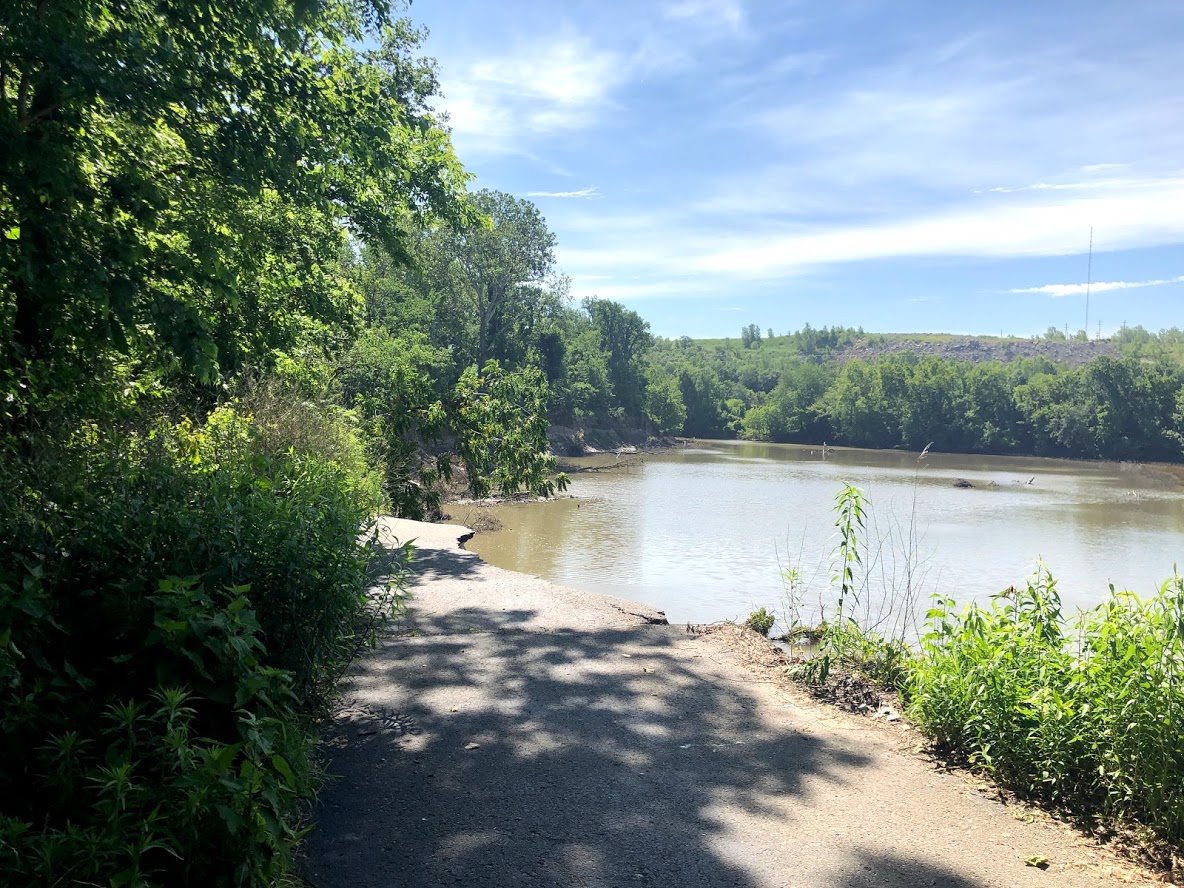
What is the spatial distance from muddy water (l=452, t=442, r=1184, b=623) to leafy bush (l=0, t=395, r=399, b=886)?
493cm

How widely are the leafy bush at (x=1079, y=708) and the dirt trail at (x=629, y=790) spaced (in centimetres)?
31

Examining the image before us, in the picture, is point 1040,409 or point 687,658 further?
point 1040,409

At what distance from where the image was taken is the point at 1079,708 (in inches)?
165

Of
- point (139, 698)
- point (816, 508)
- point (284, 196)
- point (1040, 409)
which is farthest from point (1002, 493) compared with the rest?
point (1040, 409)

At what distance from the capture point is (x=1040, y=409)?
77875 mm

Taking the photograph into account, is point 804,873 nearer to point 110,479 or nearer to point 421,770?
point 421,770

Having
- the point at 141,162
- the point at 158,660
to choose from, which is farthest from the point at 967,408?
the point at 158,660

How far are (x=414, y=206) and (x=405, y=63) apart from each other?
11205 mm

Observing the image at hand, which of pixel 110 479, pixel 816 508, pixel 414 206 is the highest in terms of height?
pixel 414 206

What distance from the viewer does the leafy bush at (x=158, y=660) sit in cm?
231

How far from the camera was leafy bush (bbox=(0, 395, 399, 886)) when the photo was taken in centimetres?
231

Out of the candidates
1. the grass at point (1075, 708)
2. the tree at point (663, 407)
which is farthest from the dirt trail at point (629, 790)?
the tree at point (663, 407)

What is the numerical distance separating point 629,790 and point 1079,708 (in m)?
2.40

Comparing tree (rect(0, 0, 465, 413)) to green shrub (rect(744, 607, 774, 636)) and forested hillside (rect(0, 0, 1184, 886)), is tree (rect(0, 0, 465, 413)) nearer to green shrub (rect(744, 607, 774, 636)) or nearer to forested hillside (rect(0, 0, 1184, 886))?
forested hillside (rect(0, 0, 1184, 886))
